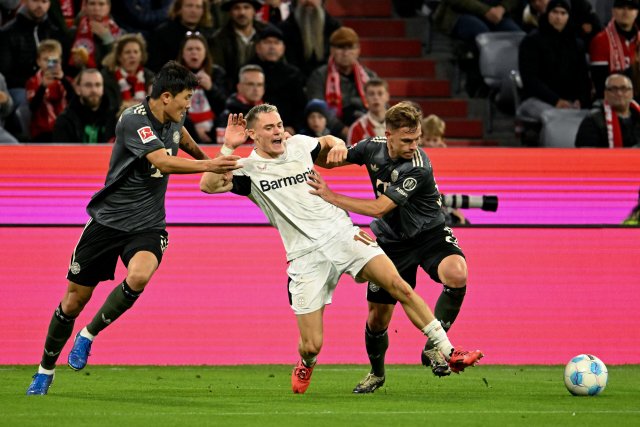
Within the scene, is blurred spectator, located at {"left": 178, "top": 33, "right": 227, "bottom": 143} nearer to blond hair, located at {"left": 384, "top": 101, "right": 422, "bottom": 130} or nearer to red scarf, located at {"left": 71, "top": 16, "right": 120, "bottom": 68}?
red scarf, located at {"left": 71, "top": 16, "right": 120, "bottom": 68}

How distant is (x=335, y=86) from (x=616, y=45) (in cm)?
332

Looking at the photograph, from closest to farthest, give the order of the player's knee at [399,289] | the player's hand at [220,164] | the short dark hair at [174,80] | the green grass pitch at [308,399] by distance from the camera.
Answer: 1. the green grass pitch at [308,399]
2. the player's hand at [220,164]
3. the player's knee at [399,289]
4. the short dark hair at [174,80]

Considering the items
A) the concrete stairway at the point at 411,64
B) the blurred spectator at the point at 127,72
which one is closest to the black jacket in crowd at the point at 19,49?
the blurred spectator at the point at 127,72

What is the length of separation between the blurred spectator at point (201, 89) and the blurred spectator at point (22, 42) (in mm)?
1556

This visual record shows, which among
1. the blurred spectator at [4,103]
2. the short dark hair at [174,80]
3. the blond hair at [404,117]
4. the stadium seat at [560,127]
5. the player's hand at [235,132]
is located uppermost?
the short dark hair at [174,80]

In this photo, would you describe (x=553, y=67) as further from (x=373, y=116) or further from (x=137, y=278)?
(x=137, y=278)

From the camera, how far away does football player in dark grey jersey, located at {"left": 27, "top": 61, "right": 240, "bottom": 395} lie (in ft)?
28.0

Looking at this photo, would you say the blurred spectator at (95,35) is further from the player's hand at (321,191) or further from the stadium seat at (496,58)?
the player's hand at (321,191)

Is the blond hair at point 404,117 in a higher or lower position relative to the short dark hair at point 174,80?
lower

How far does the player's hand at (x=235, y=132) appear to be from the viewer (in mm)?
8594

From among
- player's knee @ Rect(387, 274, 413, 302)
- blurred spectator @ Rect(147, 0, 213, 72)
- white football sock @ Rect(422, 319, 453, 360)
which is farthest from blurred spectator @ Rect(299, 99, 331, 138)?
white football sock @ Rect(422, 319, 453, 360)

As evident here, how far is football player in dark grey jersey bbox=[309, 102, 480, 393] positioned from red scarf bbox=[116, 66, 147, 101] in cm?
434

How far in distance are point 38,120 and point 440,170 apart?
Answer: 159 inches

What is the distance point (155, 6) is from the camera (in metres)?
14.7
